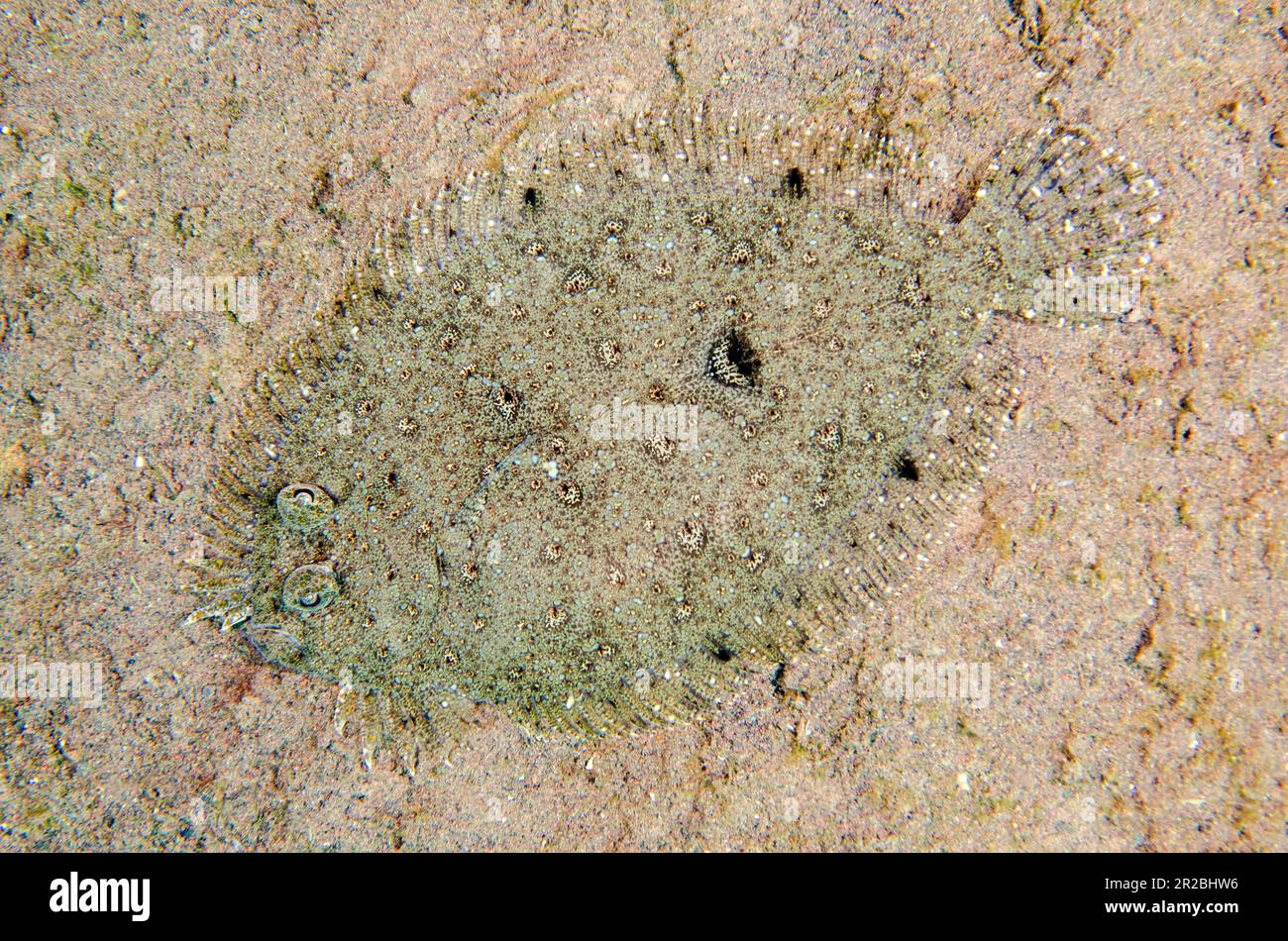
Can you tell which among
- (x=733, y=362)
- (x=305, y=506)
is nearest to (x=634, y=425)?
(x=733, y=362)

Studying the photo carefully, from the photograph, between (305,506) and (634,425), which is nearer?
(634,425)

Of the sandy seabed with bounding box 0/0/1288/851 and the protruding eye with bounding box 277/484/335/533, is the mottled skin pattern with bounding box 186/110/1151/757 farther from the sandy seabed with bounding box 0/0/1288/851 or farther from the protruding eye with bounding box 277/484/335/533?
the sandy seabed with bounding box 0/0/1288/851

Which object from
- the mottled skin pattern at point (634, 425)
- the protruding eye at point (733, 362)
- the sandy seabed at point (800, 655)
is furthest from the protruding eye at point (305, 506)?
the protruding eye at point (733, 362)

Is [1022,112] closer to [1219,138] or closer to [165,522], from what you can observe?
[1219,138]

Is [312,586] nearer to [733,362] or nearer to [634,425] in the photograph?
[634,425]

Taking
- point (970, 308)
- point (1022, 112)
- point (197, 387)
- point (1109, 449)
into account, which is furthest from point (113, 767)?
A: point (1022, 112)

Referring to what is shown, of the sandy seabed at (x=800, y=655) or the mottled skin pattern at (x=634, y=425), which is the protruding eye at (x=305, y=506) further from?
the sandy seabed at (x=800, y=655)

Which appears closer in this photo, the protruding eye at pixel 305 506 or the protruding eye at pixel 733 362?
the protruding eye at pixel 733 362
